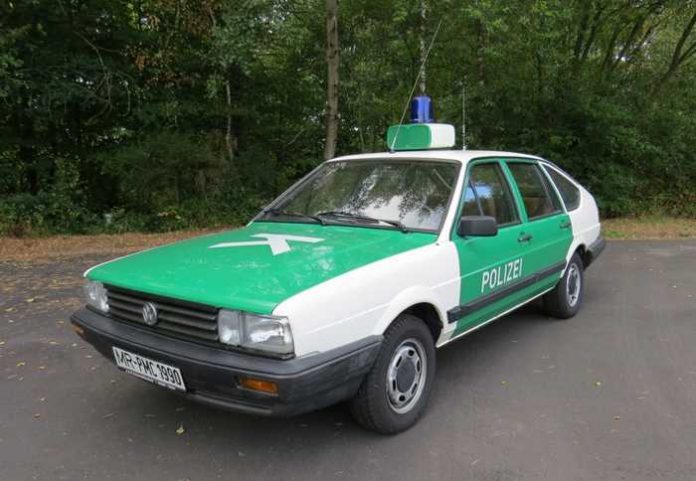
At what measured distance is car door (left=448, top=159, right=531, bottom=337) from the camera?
3.67 m

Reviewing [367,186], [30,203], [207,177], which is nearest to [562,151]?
[207,177]

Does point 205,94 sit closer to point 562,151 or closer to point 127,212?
point 127,212

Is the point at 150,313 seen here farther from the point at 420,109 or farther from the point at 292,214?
the point at 420,109

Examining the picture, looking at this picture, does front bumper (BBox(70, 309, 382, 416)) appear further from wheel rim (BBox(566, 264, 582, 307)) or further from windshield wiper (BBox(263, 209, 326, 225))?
wheel rim (BBox(566, 264, 582, 307))

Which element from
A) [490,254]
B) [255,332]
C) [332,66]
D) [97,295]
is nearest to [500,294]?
[490,254]

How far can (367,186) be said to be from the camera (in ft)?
13.4

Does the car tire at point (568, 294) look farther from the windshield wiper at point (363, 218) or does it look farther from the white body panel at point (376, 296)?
the windshield wiper at point (363, 218)

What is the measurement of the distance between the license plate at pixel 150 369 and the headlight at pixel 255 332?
0.36 meters

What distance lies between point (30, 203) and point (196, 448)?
9.82 m

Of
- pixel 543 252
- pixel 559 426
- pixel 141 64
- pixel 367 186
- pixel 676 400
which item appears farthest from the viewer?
pixel 141 64

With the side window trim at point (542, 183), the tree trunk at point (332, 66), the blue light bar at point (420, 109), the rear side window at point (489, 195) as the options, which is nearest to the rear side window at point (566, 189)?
the side window trim at point (542, 183)

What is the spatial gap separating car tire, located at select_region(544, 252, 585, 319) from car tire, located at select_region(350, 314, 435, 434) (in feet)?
7.49

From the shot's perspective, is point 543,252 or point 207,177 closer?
point 543,252

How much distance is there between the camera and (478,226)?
3.52 meters
